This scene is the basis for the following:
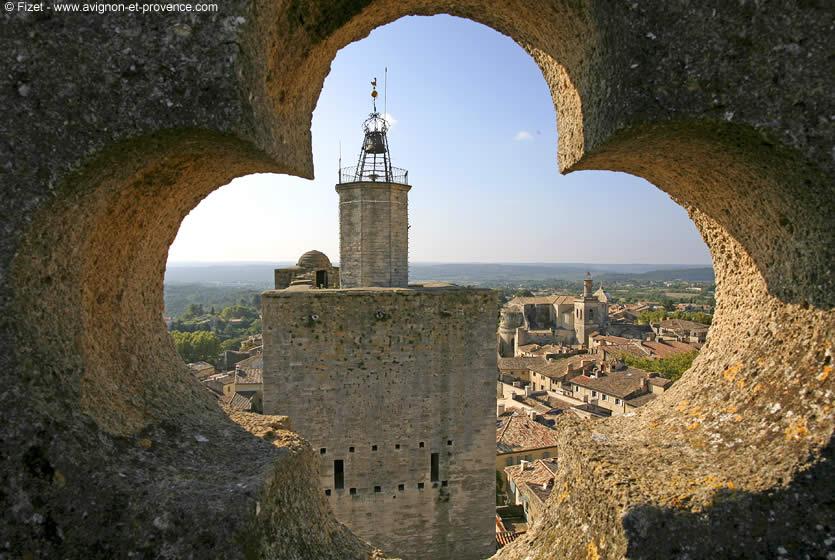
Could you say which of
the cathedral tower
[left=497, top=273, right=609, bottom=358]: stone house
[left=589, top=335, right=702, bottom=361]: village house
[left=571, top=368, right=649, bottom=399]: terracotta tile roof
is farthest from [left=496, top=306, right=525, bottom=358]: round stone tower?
[left=571, top=368, right=649, bottom=399]: terracotta tile roof

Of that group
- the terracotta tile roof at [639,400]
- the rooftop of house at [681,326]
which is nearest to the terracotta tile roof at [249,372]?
the terracotta tile roof at [639,400]

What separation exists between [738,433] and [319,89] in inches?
109

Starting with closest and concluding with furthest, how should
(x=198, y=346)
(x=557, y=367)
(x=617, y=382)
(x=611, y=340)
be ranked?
(x=617, y=382) → (x=557, y=367) → (x=611, y=340) → (x=198, y=346)

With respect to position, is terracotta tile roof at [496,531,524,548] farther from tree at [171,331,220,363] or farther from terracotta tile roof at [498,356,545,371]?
tree at [171,331,220,363]

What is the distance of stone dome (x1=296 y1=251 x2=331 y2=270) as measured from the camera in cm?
1925

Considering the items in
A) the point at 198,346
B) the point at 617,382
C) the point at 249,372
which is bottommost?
the point at 198,346

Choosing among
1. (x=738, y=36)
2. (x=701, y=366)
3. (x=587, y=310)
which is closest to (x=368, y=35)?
(x=738, y=36)

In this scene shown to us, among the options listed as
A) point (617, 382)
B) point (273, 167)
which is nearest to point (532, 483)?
point (273, 167)

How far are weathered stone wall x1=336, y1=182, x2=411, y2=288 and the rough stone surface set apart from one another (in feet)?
41.1

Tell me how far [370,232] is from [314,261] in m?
5.30

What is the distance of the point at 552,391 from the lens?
4062 cm

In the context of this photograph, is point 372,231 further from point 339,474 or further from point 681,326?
point 681,326

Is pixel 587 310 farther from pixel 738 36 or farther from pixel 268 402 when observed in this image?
pixel 738 36

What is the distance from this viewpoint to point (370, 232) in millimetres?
14977
